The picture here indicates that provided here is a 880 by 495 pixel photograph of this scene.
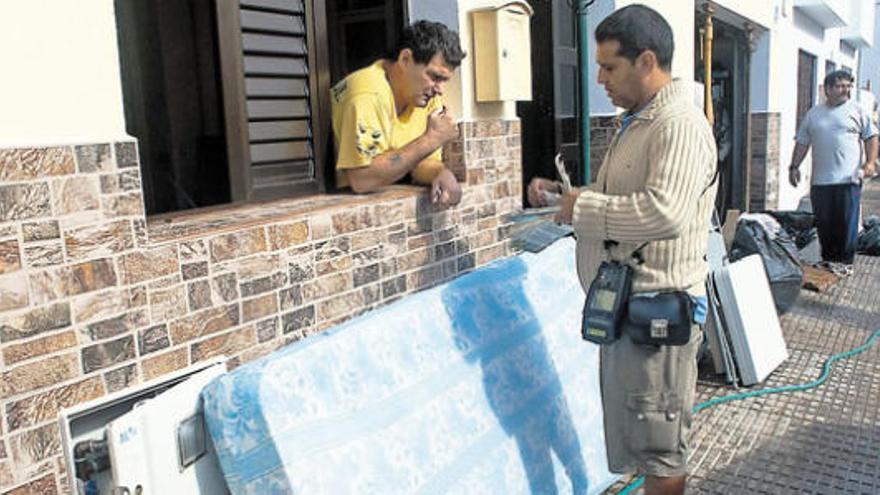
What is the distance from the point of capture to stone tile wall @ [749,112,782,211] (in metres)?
10.0

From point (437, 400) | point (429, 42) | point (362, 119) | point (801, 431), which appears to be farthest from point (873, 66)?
point (437, 400)

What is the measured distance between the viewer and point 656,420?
238 cm

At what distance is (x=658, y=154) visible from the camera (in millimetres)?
→ 2227

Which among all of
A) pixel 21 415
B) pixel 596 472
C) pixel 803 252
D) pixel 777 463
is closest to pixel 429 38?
pixel 596 472

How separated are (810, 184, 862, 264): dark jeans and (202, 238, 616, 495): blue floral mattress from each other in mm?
4750

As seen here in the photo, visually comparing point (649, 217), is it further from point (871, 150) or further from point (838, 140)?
point (871, 150)

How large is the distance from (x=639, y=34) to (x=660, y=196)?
0.51 metres

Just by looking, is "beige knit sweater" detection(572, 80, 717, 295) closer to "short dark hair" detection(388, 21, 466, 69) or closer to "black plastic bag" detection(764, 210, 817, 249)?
"short dark hair" detection(388, 21, 466, 69)

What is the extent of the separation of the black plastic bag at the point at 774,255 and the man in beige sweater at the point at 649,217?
3.56m

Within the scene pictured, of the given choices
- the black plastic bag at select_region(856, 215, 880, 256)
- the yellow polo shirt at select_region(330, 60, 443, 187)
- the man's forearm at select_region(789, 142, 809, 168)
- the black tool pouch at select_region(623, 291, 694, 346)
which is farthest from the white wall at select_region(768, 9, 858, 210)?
the black tool pouch at select_region(623, 291, 694, 346)

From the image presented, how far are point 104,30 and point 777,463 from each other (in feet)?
10.4

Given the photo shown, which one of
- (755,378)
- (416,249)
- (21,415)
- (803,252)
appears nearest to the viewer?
(21,415)

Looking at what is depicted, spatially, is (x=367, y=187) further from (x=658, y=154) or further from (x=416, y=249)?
(x=658, y=154)

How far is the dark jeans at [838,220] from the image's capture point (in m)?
7.00
